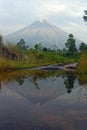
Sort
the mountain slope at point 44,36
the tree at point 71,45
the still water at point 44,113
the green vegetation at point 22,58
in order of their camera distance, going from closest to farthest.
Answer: the still water at point 44,113, the green vegetation at point 22,58, the tree at point 71,45, the mountain slope at point 44,36

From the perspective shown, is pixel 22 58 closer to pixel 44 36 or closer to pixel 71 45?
pixel 71 45

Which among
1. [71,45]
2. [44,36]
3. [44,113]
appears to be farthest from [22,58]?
[44,36]

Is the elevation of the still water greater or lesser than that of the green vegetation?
Answer: lesser

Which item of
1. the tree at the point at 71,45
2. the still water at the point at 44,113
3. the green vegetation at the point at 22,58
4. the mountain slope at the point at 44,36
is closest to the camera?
the still water at the point at 44,113

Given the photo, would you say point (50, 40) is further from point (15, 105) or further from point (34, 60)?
point (15, 105)

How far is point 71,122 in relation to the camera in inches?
247

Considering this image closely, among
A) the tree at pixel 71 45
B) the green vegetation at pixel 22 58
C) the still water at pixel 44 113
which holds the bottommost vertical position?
the still water at pixel 44 113

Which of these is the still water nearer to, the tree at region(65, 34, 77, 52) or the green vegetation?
the green vegetation

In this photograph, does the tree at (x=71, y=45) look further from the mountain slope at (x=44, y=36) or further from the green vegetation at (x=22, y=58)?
the mountain slope at (x=44, y=36)

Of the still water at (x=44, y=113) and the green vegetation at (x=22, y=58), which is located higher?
the green vegetation at (x=22, y=58)

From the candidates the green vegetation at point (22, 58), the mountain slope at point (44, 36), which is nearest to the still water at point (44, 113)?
the green vegetation at point (22, 58)

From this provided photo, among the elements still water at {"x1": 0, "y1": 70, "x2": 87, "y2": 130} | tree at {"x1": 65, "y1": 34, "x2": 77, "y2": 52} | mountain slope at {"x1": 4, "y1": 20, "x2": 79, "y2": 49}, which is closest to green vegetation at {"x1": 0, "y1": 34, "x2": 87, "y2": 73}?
still water at {"x1": 0, "y1": 70, "x2": 87, "y2": 130}

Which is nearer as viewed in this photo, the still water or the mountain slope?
the still water


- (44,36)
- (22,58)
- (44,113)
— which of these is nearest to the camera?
(44,113)
